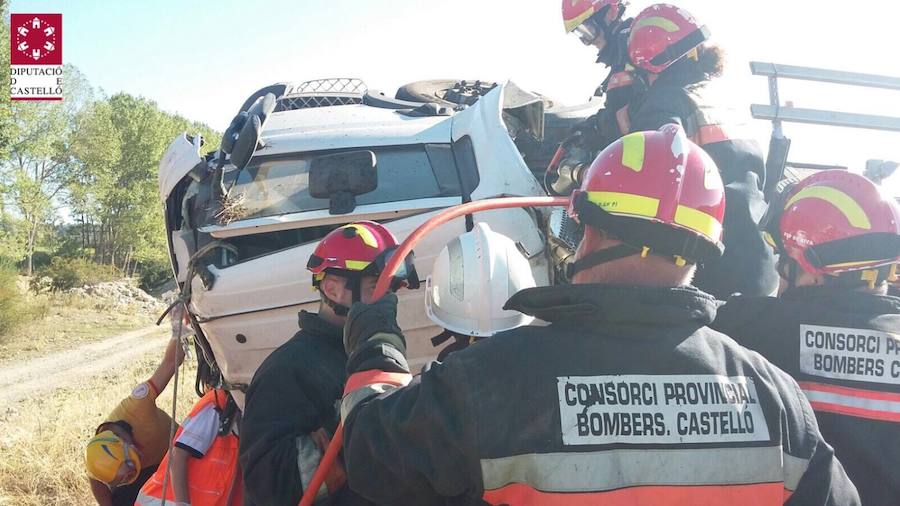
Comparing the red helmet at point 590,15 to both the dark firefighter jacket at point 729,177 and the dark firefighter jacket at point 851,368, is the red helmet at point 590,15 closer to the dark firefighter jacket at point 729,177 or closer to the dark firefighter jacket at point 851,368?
the dark firefighter jacket at point 729,177

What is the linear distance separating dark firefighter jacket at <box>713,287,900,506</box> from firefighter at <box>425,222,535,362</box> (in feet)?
2.80

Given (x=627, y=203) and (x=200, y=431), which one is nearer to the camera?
(x=627, y=203)

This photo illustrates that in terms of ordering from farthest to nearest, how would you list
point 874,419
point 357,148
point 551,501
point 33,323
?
point 33,323, point 357,148, point 874,419, point 551,501

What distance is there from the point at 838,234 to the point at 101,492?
4.04 m

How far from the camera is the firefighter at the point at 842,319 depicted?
6.68 feet

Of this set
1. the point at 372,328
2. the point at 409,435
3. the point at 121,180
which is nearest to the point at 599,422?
the point at 409,435

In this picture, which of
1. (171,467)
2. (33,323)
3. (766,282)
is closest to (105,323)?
(33,323)

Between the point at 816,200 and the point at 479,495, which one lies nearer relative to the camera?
the point at 479,495

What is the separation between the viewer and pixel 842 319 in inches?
85.2

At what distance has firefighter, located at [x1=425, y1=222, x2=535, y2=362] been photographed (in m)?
2.38

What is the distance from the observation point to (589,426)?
1.35 metres

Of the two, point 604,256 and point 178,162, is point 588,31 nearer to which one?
point 178,162

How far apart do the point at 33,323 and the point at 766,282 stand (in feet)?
56.5

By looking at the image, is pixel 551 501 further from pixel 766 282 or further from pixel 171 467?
pixel 171 467
